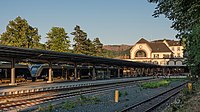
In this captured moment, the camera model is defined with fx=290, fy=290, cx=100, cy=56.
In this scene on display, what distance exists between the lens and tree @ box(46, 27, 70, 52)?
251 feet

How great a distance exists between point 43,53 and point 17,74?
10035 mm

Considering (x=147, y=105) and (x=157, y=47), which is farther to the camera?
(x=157, y=47)

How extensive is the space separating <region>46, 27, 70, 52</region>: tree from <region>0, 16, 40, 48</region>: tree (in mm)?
9932

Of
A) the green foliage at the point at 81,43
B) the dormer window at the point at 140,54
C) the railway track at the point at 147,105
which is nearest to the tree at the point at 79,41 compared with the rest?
the green foliage at the point at 81,43

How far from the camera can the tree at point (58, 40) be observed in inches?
3017

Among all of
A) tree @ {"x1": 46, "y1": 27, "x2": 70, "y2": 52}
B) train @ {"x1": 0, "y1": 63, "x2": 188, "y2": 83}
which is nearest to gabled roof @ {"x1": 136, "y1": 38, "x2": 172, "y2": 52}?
tree @ {"x1": 46, "y1": 27, "x2": 70, "y2": 52}

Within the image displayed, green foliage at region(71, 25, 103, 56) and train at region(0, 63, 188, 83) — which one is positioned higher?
→ green foliage at region(71, 25, 103, 56)

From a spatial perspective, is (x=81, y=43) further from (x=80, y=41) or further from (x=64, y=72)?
(x=64, y=72)

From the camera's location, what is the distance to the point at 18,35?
64812mm

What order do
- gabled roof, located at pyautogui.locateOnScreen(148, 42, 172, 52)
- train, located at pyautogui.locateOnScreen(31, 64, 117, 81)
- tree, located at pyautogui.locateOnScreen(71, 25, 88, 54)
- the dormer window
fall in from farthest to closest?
gabled roof, located at pyautogui.locateOnScreen(148, 42, 172, 52)
the dormer window
tree, located at pyautogui.locateOnScreen(71, 25, 88, 54)
train, located at pyautogui.locateOnScreen(31, 64, 117, 81)

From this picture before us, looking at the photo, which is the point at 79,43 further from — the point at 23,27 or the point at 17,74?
the point at 17,74

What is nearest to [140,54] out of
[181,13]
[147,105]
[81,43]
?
[81,43]

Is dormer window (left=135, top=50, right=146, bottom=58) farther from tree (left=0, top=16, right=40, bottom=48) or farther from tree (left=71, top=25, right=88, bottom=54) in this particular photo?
tree (left=0, top=16, right=40, bottom=48)

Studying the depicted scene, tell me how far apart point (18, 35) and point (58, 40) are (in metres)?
14.4
